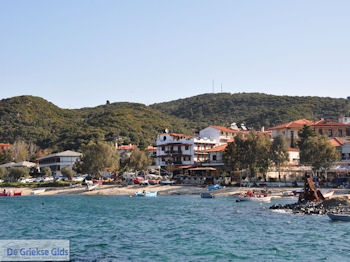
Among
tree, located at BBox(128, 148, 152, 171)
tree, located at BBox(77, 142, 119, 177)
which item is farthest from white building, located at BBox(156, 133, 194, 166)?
tree, located at BBox(77, 142, 119, 177)

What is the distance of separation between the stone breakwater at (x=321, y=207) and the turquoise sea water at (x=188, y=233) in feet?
9.31

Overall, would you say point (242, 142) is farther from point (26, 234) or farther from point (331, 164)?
point (26, 234)

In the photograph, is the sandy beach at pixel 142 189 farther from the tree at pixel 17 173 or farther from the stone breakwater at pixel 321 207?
the stone breakwater at pixel 321 207

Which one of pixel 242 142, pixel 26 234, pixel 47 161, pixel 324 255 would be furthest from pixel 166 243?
pixel 47 161

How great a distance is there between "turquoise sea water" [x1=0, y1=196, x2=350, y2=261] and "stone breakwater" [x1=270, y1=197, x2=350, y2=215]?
112 inches

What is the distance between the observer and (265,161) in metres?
86.4

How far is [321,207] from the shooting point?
54.3 meters

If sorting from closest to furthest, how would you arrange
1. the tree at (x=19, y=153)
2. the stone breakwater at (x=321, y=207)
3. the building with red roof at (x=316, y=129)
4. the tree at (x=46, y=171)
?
the stone breakwater at (x=321, y=207)
the building with red roof at (x=316, y=129)
the tree at (x=46, y=171)
the tree at (x=19, y=153)

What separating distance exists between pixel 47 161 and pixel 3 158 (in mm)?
17660

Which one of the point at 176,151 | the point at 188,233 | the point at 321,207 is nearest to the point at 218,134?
the point at 176,151

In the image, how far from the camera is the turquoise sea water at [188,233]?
3064cm

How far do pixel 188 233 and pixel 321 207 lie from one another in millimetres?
22575

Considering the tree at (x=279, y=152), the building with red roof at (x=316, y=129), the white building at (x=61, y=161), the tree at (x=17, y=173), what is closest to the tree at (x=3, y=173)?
the tree at (x=17, y=173)

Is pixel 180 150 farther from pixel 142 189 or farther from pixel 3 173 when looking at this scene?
pixel 3 173
